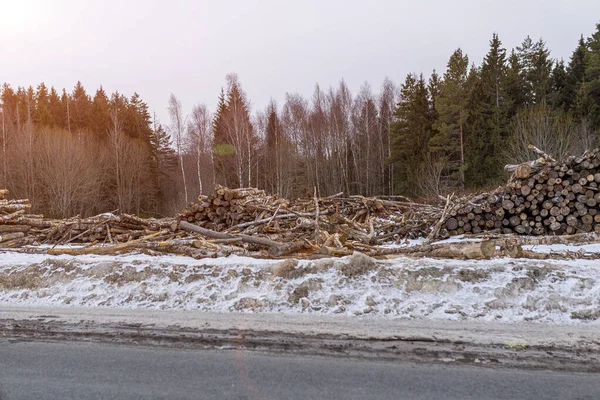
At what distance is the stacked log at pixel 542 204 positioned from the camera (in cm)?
1041

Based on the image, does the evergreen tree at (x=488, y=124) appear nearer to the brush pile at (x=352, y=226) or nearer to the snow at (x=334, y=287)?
the brush pile at (x=352, y=226)

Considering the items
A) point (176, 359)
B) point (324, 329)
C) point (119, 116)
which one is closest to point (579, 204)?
point (324, 329)

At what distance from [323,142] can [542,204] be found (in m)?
35.1

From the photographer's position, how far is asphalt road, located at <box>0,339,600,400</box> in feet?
10.6

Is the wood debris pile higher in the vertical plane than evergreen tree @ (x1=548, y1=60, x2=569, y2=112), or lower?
lower

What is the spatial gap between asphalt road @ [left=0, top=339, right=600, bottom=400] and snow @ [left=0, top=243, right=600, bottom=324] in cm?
166

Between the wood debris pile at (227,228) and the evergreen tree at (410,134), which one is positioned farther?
the evergreen tree at (410,134)

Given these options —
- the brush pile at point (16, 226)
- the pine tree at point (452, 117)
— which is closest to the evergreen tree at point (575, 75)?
the pine tree at point (452, 117)

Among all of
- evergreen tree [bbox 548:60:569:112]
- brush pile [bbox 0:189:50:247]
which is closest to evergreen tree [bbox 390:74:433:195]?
evergreen tree [bbox 548:60:569:112]

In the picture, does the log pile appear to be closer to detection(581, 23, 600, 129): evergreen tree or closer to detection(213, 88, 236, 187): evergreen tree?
detection(213, 88, 236, 187): evergreen tree

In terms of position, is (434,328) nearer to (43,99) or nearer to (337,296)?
(337,296)

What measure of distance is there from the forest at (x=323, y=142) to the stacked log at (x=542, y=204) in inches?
737

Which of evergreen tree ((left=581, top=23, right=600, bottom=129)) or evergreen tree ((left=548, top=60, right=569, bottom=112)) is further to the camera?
evergreen tree ((left=548, top=60, right=569, bottom=112))

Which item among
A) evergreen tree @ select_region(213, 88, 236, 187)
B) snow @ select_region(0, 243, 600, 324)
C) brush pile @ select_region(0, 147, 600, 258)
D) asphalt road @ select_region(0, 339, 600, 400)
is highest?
evergreen tree @ select_region(213, 88, 236, 187)
